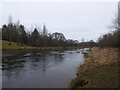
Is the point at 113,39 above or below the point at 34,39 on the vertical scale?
below

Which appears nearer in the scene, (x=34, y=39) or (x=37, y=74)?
(x=37, y=74)

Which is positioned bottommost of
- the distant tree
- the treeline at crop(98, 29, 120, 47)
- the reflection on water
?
the reflection on water

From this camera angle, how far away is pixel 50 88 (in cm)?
1001

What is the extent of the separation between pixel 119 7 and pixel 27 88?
2018cm

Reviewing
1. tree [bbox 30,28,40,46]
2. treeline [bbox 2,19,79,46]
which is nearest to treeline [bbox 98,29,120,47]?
tree [bbox 30,28,40,46]

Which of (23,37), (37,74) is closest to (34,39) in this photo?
(23,37)

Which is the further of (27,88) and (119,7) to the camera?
(119,7)

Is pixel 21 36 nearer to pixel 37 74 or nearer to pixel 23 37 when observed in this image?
pixel 23 37

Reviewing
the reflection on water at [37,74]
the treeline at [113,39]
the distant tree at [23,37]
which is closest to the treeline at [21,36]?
the distant tree at [23,37]

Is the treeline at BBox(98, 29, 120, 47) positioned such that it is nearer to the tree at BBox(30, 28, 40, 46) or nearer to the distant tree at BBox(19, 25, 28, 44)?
the tree at BBox(30, 28, 40, 46)

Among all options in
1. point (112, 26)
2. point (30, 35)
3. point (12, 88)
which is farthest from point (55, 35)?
point (12, 88)

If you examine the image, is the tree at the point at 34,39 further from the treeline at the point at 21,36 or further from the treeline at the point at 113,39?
the treeline at the point at 113,39

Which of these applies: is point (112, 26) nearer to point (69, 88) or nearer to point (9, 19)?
point (69, 88)

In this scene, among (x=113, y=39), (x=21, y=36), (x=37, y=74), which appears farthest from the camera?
(x=21, y=36)
